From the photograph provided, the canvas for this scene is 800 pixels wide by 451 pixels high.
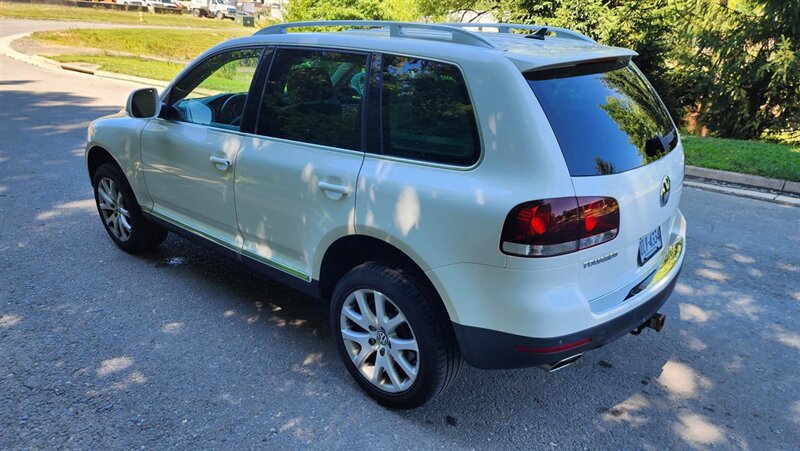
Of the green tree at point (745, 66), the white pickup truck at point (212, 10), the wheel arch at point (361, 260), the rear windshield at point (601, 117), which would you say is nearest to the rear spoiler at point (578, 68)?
the rear windshield at point (601, 117)

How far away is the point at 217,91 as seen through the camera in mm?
4191

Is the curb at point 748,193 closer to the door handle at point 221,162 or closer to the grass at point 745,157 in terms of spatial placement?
the grass at point 745,157

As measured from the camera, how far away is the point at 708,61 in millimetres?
11375

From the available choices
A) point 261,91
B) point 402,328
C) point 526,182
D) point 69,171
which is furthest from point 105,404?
point 69,171

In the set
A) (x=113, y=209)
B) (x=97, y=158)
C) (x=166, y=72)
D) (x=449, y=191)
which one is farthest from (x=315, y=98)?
(x=166, y=72)

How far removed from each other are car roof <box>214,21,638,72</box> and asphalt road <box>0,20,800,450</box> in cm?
170

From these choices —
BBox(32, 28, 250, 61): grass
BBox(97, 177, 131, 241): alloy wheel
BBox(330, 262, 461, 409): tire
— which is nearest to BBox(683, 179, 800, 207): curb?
BBox(330, 262, 461, 409): tire

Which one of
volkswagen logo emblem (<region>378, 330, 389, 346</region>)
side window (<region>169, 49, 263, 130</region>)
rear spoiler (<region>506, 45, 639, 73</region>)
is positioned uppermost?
rear spoiler (<region>506, 45, 639, 73</region>)

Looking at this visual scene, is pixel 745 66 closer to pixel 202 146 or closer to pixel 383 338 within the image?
pixel 202 146

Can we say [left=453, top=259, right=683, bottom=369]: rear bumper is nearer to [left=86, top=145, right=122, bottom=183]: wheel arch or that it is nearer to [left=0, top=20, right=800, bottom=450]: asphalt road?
[left=0, top=20, right=800, bottom=450]: asphalt road

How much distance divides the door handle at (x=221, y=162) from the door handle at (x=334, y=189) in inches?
32.5

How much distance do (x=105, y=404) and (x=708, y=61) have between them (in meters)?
12.0

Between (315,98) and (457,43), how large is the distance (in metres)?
0.86

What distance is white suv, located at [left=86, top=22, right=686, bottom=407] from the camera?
237 centimetres
